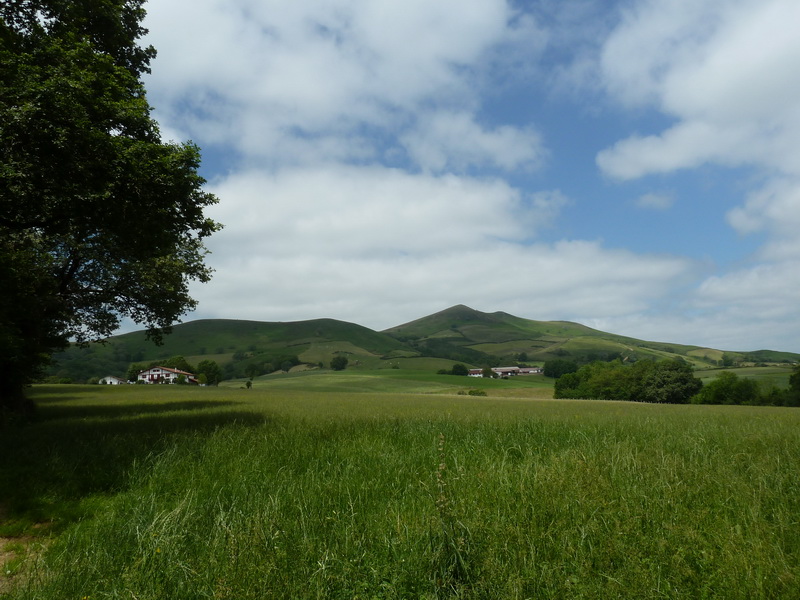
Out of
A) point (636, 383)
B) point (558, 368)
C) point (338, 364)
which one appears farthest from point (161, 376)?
point (558, 368)

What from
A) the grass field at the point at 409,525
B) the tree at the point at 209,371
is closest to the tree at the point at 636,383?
the tree at the point at 209,371

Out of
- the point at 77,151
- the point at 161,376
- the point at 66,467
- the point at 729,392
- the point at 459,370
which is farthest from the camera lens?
the point at 459,370

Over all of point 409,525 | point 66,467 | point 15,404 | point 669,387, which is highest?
point 409,525

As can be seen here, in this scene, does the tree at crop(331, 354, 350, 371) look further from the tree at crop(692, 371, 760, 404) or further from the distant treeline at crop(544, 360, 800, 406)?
the tree at crop(692, 371, 760, 404)

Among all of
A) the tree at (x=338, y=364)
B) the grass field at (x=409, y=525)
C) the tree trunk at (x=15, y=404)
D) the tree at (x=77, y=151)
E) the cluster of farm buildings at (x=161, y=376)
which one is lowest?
the cluster of farm buildings at (x=161, y=376)

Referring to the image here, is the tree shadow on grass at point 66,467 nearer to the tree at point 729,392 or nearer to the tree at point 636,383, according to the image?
the tree at point 636,383

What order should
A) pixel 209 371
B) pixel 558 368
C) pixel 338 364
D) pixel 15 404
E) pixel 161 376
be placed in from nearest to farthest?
pixel 15 404
pixel 209 371
pixel 161 376
pixel 558 368
pixel 338 364

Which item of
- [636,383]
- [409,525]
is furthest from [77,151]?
[636,383]

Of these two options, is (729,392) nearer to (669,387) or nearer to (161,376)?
(669,387)

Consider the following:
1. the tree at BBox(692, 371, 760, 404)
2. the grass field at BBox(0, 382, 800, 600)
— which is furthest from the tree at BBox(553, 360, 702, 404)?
the grass field at BBox(0, 382, 800, 600)

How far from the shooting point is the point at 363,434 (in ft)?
36.0

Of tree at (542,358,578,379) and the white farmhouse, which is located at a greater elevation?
tree at (542,358,578,379)

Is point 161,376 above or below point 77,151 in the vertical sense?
below

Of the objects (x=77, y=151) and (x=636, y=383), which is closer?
(x=77, y=151)
